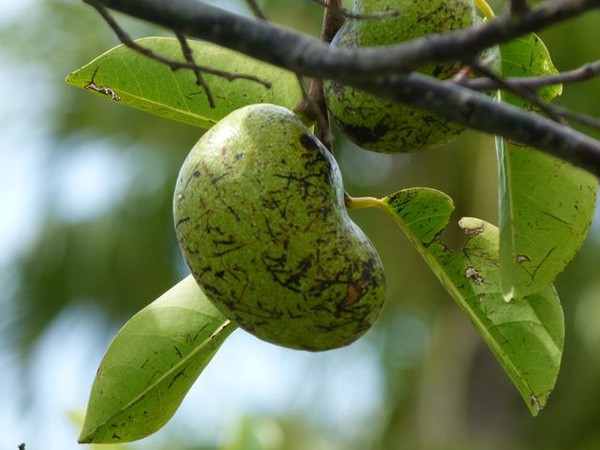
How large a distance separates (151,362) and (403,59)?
944 mm

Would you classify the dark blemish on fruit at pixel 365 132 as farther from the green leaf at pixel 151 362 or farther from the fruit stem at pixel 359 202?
the green leaf at pixel 151 362

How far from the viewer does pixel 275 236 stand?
45.5 inches

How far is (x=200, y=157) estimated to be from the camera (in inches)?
48.6

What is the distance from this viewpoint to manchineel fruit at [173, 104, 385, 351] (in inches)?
45.6

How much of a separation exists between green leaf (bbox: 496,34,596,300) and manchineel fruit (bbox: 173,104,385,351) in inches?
8.5

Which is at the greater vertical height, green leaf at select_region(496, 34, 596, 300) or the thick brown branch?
the thick brown branch

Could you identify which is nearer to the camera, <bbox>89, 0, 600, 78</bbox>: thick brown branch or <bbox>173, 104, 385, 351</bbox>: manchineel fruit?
<bbox>89, 0, 600, 78</bbox>: thick brown branch

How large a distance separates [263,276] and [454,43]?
1.75 feet

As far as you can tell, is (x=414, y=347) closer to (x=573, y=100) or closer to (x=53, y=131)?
(x=573, y=100)

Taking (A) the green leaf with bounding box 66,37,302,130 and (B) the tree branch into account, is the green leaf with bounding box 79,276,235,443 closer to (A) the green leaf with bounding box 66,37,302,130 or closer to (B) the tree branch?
(A) the green leaf with bounding box 66,37,302,130

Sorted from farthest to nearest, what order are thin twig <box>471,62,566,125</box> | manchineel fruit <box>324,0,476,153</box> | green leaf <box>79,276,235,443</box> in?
1. green leaf <box>79,276,235,443</box>
2. manchineel fruit <box>324,0,476,153</box>
3. thin twig <box>471,62,566,125</box>

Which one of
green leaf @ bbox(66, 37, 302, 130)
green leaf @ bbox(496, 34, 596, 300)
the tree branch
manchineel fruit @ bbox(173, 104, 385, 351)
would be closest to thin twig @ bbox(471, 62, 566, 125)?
the tree branch

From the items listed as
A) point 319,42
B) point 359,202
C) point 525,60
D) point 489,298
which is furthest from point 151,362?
point 319,42

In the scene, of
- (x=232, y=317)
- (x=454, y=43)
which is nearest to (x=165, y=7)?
(x=454, y=43)
